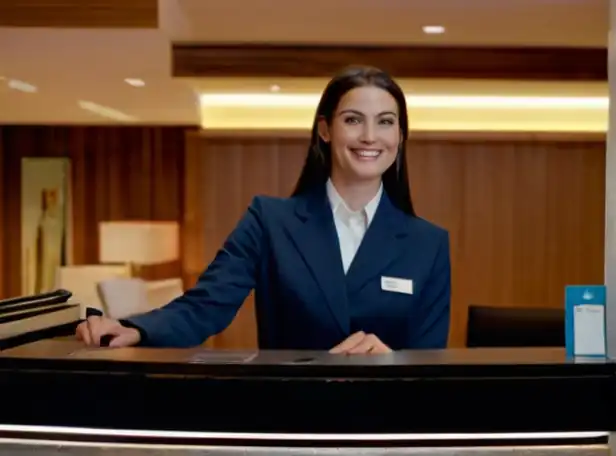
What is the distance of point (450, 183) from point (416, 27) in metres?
1.86

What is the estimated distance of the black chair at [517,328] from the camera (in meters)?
2.98

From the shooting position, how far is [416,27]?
4578mm

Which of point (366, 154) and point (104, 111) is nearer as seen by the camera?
point (366, 154)

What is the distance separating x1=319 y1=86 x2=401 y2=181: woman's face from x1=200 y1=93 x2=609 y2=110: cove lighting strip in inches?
166

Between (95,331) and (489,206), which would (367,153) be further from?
(489,206)

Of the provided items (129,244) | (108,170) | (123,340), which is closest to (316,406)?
(123,340)

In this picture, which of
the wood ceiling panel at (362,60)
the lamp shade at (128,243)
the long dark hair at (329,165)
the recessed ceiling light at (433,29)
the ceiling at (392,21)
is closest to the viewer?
the long dark hair at (329,165)

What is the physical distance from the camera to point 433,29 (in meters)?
4.63

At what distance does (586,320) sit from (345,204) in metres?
0.65

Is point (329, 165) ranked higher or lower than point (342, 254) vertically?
higher

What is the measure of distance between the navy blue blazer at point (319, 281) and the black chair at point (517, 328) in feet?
3.89

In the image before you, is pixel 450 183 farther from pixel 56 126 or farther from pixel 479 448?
pixel 479 448

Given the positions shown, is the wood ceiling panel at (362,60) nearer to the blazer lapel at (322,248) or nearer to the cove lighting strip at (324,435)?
the blazer lapel at (322,248)

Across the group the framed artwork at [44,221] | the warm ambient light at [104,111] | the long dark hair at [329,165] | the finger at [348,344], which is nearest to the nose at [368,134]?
the long dark hair at [329,165]
